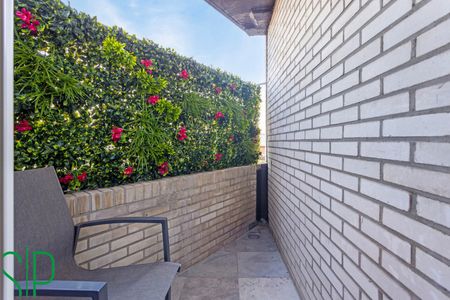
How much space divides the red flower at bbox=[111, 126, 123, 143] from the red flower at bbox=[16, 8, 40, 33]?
0.76 m

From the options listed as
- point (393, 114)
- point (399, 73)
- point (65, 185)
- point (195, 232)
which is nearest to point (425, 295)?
point (393, 114)

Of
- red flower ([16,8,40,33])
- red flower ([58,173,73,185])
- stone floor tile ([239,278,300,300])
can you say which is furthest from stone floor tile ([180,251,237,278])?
red flower ([16,8,40,33])

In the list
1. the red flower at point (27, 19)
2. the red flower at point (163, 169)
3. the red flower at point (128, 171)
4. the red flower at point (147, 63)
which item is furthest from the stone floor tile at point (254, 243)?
the red flower at point (27, 19)

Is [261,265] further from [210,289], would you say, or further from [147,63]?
[147,63]

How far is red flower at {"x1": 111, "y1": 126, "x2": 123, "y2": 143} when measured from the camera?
6.25 ft

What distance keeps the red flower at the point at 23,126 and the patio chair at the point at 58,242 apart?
10.4 inches

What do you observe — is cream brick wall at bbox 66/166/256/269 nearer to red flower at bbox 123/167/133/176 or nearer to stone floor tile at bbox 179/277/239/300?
red flower at bbox 123/167/133/176

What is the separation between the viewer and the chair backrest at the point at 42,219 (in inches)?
48.6

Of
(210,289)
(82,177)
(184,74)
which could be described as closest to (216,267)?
(210,289)

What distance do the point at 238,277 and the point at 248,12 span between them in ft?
11.6

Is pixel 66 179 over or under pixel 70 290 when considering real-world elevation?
over

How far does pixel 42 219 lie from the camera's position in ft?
4.36

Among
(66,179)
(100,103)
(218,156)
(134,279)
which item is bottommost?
(134,279)

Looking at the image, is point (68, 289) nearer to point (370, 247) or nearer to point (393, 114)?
point (370, 247)
